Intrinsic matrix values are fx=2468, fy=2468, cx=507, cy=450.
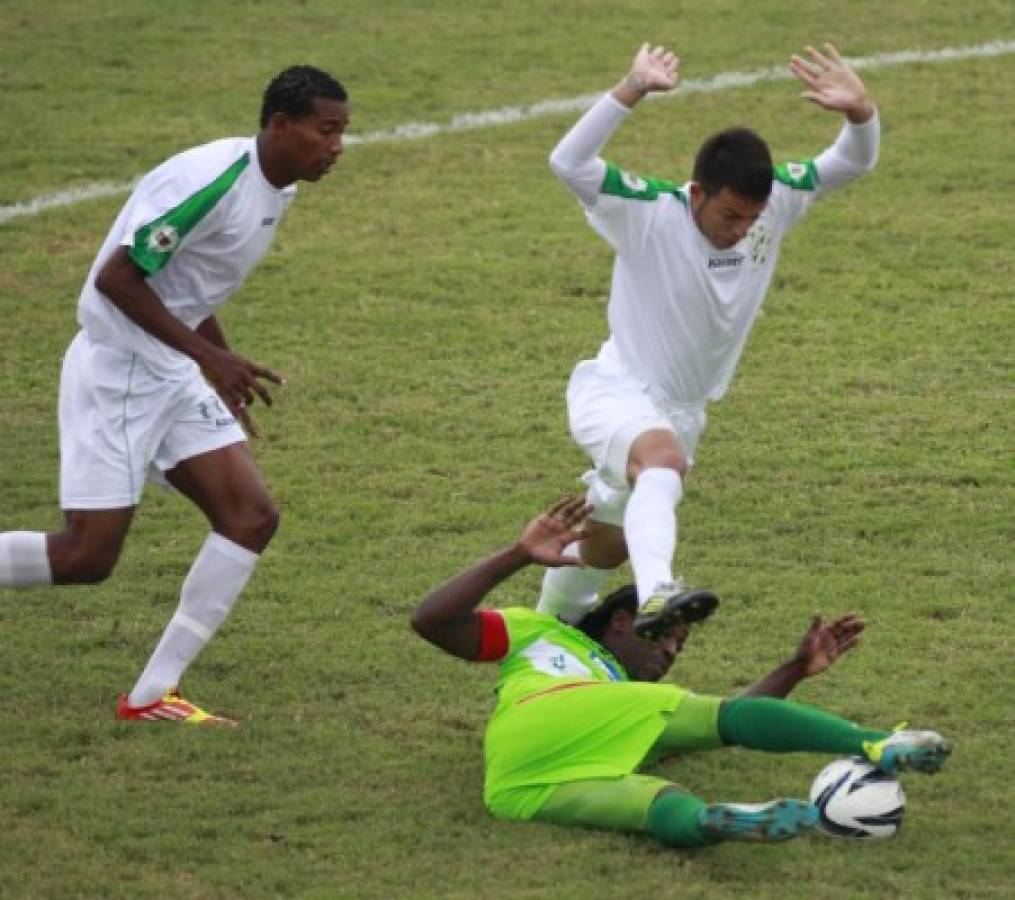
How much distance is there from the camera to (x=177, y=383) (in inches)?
337

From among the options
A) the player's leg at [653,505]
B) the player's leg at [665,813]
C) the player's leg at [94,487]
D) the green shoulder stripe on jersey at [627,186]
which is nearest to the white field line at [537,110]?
the player's leg at [94,487]

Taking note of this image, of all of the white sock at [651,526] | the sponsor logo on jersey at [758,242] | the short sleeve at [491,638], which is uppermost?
the sponsor logo on jersey at [758,242]

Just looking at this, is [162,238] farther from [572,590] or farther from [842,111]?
[842,111]

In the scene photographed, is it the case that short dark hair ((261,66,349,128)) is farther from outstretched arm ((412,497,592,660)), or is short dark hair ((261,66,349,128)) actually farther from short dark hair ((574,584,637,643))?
short dark hair ((574,584,637,643))

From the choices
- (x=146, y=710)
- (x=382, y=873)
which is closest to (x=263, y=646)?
(x=146, y=710)

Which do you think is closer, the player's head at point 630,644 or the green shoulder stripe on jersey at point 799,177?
the player's head at point 630,644

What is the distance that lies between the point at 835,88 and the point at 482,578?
7.27 ft

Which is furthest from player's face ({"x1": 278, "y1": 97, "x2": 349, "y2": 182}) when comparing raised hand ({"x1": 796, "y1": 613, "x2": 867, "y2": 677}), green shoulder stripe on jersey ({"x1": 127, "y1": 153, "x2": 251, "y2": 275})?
raised hand ({"x1": 796, "y1": 613, "x2": 867, "y2": 677})

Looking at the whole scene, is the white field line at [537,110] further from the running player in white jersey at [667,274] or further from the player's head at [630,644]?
the player's head at [630,644]

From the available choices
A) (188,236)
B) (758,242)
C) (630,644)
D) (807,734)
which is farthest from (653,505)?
(188,236)

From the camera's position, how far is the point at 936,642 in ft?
30.1

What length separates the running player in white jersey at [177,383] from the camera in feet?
27.3

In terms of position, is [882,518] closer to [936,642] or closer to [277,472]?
[936,642]

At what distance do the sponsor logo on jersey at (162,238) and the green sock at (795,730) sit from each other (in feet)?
Result: 8.20
